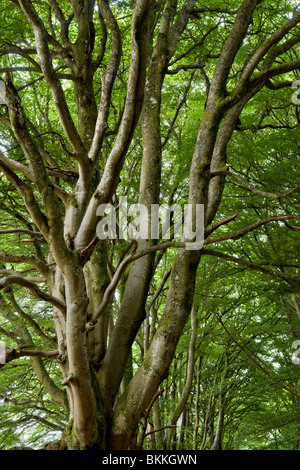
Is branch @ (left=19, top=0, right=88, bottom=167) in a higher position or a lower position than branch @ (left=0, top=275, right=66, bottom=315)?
higher

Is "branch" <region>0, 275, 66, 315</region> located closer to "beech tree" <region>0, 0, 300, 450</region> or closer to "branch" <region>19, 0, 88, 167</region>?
"beech tree" <region>0, 0, 300, 450</region>

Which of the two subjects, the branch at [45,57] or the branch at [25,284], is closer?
the branch at [25,284]

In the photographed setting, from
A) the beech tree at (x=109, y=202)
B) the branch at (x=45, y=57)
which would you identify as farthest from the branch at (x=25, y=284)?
the branch at (x=45, y=57)

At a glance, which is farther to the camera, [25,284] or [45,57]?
[45,57]

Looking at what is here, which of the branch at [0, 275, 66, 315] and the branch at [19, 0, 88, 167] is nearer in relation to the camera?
the branch at [0, 275, 66, 315]

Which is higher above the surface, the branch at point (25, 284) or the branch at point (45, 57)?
the branch at point (45, 57)

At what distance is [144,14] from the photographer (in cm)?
310

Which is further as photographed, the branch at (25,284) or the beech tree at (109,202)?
the beech tree at (109,202)

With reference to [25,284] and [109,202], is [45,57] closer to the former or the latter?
[109,202]

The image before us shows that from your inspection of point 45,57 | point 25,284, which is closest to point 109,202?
point 45,57

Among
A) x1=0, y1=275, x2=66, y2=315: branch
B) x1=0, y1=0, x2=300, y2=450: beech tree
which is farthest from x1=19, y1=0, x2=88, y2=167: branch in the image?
x1=0, y1=275, x2=66, y2=315: branch

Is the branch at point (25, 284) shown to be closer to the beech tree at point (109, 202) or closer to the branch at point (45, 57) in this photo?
the beech tree at point (109, 202)

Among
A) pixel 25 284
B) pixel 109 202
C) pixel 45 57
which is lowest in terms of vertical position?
pixel 25 284
